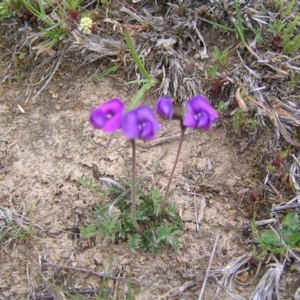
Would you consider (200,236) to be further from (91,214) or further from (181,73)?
(181,73)

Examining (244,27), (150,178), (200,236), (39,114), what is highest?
(244,27)

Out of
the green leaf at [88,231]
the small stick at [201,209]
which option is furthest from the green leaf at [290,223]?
the green leaf at [88,231]

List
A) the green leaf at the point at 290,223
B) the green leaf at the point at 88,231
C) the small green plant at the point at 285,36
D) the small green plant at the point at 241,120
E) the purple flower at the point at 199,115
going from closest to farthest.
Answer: the purple flower at the point at 199,115
the green leaf at the point at 88,231
the green leaf at the point at 290,223
the small green plant at the point at 241,120
the small green plant at the point at 285,36

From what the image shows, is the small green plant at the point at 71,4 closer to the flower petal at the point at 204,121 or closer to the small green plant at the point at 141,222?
the small green plant at the point at 141,222

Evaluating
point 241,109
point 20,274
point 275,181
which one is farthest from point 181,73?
point 20,274

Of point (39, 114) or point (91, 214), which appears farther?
point (39, 114)
